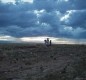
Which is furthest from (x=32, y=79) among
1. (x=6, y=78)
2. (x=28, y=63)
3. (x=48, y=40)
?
(x=48, y=40)

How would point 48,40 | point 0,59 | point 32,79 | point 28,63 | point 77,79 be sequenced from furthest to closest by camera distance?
point 48,40 → point 0,59 → point 28,63 → point 32,79 → point 77,79

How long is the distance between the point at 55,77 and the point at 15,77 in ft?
13.8

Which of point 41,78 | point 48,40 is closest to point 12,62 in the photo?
point 41,78

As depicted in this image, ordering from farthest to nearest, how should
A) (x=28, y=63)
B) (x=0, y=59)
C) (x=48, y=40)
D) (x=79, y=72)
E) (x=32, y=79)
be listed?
(x=48, y=40), (x=0, y=59), (x=28, y=63), (x=79, y=72), (x=32, y=79)

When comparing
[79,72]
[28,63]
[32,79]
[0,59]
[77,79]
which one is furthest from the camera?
[0,59]

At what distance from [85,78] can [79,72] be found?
3.38 meters

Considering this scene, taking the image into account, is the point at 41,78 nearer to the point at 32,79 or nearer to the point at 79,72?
the point at 32,79

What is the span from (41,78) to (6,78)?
136 inches

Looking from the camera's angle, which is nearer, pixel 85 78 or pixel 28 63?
pixel 85 78

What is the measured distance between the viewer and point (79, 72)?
97.7 feet

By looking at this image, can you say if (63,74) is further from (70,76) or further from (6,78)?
(6,78)

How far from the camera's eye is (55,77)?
2756 cm

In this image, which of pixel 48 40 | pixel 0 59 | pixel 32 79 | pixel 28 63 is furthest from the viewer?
pixel 48 40

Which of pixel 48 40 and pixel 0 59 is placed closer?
pixel 0 59
